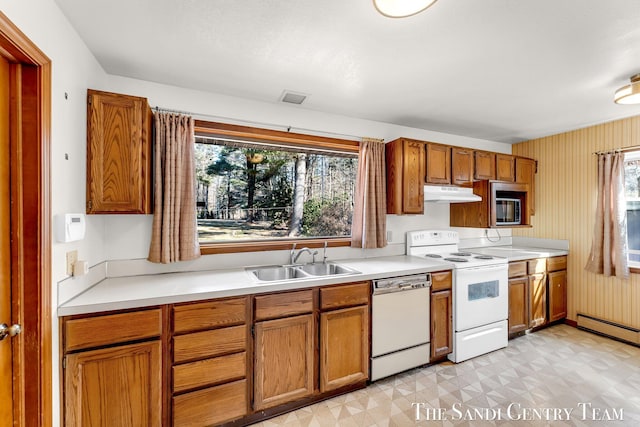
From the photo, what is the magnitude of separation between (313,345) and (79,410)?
135 cm

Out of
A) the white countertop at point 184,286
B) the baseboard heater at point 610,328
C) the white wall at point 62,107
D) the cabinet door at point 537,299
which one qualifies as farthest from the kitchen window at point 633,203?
the white wall at point 62,107

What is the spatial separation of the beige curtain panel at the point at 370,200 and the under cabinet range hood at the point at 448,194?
1.65 feet

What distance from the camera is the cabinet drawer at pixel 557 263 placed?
11.0 ft

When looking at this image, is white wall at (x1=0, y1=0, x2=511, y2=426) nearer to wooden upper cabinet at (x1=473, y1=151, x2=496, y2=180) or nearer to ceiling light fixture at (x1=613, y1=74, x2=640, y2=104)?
wooden upper cabinet at (x1=473, y1=151, x2=496, y2=180)

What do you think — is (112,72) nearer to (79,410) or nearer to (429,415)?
(79,410)

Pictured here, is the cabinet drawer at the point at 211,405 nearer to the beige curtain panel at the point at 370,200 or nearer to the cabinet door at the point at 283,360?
the cabinet door at the point at 283,360

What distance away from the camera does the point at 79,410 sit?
1457 mm

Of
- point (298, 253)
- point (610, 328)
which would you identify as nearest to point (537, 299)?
point (610, 328)

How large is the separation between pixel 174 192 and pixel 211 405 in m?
1.47

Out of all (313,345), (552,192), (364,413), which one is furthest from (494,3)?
(552,192)

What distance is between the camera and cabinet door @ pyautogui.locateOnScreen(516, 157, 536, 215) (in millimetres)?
3602

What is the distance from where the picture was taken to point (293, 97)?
8.06 feet

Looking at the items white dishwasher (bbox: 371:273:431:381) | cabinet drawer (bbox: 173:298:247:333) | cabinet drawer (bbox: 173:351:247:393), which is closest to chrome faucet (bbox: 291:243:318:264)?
white dishwasher (bbox: 371:273:431:381)

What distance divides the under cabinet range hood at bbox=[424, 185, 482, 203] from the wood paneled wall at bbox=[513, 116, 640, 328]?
1316 mm
